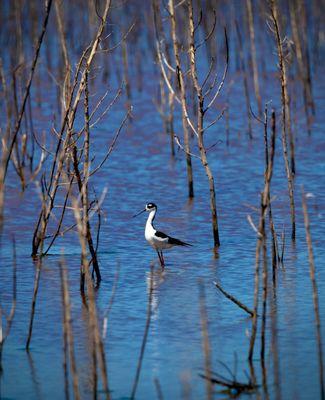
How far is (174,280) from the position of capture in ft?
27.1

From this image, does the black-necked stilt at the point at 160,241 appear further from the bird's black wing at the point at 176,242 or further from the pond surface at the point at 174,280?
the pond surface at the point at 174,280

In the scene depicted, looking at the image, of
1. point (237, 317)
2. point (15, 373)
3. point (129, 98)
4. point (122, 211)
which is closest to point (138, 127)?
point (129, 98)

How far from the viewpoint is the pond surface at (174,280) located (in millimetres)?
5910

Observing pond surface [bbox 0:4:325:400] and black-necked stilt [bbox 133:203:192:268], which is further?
black-necked stilt [bbox 133:203:192:268]

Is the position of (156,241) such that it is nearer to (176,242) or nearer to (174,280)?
(176,242)

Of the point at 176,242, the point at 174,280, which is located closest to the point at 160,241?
the point at 176,242

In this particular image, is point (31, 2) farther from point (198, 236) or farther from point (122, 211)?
point (198, 236)

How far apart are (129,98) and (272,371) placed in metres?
11.7

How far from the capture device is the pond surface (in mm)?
5910

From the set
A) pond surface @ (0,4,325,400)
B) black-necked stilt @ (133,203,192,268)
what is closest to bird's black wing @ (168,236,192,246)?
black-necked stilt @ (133,203,192,268)

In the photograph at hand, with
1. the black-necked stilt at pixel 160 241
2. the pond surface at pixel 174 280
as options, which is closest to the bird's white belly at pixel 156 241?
the black-necked stilt at pixel 160 241

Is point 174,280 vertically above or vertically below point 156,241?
below

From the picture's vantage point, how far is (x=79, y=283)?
8.14 metres

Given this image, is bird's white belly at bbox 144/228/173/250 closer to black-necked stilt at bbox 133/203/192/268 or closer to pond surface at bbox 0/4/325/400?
black-necked stilt at bbox 133/203/192/268
